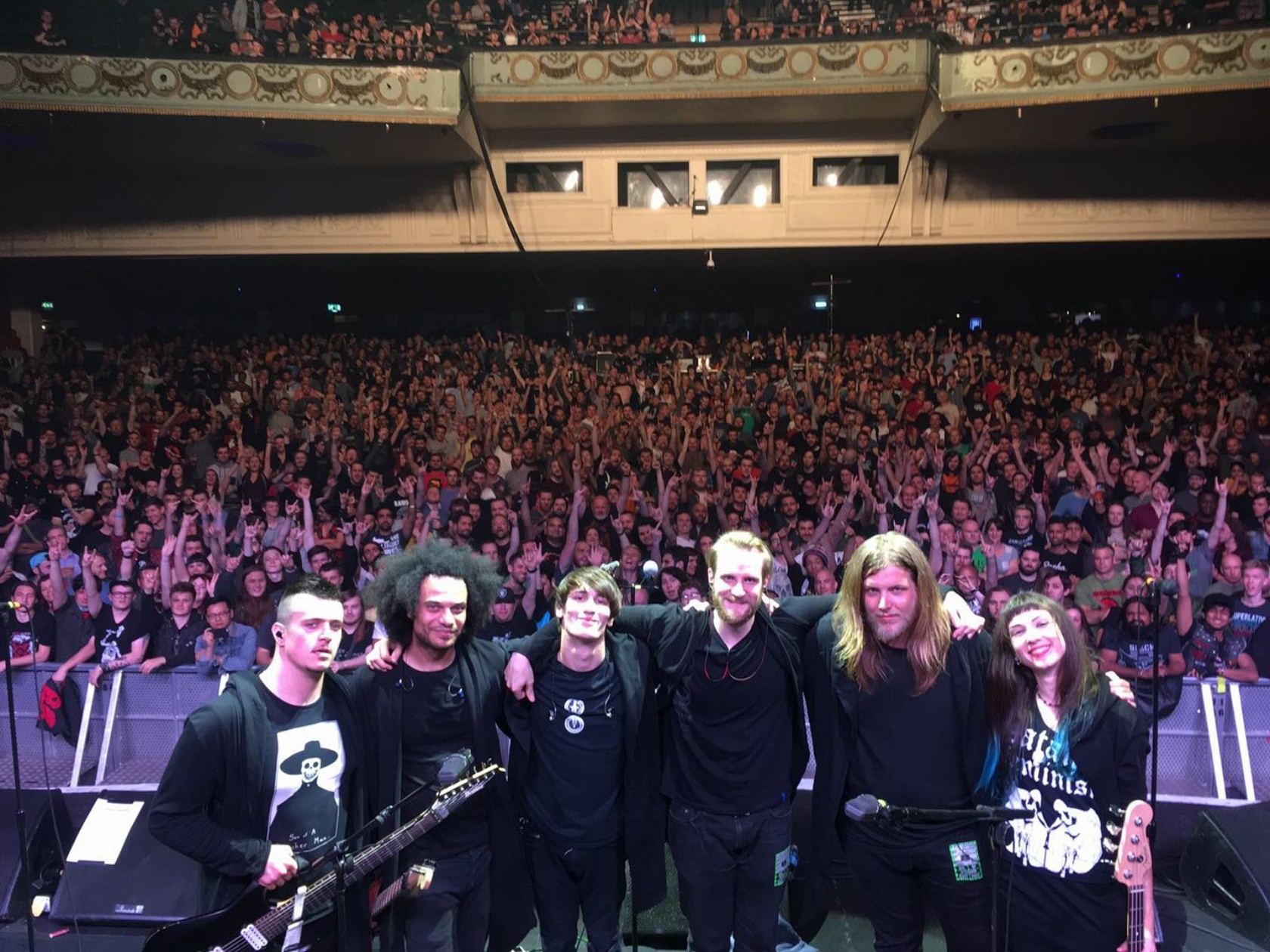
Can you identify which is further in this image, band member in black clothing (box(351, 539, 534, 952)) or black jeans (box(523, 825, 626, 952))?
black jeans (box(523, 825, 626, 952))

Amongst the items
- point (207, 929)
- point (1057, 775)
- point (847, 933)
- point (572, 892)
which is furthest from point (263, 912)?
point (847, 933)

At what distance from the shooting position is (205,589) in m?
5.57

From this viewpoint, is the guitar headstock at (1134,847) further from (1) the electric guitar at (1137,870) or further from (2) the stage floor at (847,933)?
(2) the stage floor at (847,933)

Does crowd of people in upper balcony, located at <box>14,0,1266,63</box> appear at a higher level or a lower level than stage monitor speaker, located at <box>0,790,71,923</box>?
higher

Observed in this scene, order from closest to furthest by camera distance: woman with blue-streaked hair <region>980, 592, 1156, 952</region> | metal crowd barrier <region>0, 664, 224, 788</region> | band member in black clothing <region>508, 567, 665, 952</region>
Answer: woman with blue-streaked hair <region>980, 592, 1156, 952</region> → band member in black clothing <region>508, 567, 665, 952</region> → metal crowd barrier <region>0, 664, 224, 788</region>

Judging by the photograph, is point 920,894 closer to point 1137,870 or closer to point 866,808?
point 1137,870

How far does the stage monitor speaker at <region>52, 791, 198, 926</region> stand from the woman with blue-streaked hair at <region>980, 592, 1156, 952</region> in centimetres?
313

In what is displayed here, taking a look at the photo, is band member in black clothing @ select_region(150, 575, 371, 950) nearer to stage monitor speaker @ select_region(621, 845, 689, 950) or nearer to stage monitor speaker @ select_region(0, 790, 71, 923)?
stage monitor speaker @ select_region(621, 845, 689, 950)

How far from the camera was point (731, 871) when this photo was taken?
9.04 ft

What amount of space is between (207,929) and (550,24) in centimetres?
1135

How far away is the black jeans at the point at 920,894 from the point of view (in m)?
2.49

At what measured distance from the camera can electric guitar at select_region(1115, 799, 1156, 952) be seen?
2.30m

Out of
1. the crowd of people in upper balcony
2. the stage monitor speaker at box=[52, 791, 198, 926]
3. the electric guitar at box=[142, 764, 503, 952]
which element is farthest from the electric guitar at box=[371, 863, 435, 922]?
the crowd of people in upper balcony

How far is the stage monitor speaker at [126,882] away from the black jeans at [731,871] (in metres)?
2.16
